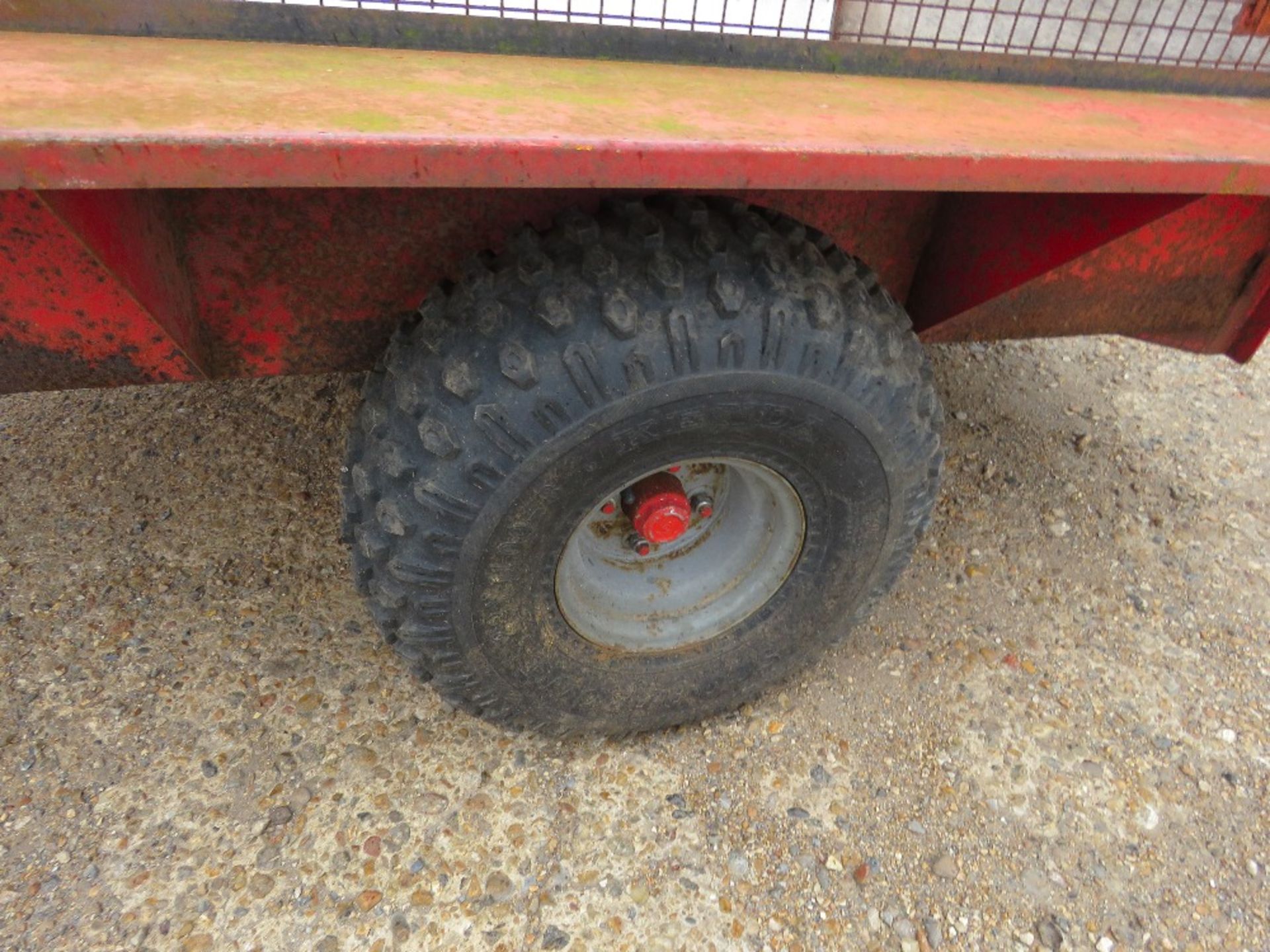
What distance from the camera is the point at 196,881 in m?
1.67

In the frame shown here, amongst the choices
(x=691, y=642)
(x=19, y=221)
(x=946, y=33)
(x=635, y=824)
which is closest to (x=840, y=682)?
(x=691, y=642)

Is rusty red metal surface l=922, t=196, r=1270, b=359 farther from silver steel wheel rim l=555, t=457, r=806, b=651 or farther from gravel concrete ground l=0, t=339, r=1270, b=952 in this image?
gravel concrete ground l=0, t=339, r=1270, b=952

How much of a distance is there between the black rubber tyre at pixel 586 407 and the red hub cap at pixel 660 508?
0.62ft

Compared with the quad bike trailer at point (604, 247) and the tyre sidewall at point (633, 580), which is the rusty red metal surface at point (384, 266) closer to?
the quad bike trailer at point (604, 247)

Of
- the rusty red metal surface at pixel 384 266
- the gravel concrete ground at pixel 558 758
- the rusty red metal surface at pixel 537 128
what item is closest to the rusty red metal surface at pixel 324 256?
the rusty red metal surface at pixel 384 266

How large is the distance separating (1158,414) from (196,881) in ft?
11.2

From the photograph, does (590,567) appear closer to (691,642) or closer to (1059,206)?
(691,642)

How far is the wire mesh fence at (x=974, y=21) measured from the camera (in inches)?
57.2

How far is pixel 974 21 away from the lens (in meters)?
1.60

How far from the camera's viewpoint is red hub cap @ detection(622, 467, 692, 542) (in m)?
1.73

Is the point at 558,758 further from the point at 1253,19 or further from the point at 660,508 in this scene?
the point at 1253,19

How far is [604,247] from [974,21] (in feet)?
2.77

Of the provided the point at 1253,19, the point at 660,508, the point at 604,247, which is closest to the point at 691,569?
the point at 660,508

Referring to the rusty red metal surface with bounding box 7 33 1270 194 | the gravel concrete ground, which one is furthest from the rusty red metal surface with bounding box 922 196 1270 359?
the gravel concrete ground
